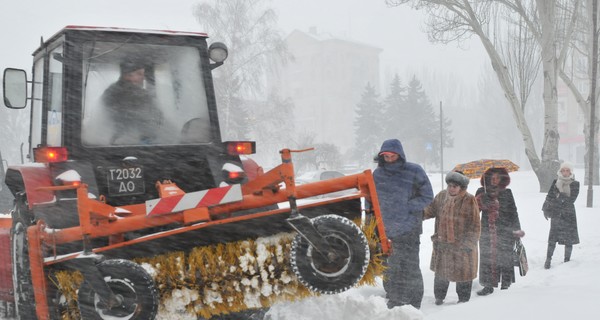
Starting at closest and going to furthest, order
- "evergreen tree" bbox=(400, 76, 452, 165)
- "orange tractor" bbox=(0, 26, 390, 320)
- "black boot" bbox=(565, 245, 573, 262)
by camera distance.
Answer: "orange tractor" bbox=(0, 26, 390, 320) < "black boot" bbox=(565, 245, 573, 262) < "evergreen tree" bbox=(400, 76, 452, 165)

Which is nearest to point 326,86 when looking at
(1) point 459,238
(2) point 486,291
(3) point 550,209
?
(3) point 550,209

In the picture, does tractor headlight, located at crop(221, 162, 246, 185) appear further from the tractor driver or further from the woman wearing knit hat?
the woman wearing knit hat

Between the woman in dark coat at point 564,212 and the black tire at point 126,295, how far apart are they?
242 inches

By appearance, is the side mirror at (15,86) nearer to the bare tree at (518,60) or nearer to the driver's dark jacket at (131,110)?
the driver's dark jacket at (131,110)

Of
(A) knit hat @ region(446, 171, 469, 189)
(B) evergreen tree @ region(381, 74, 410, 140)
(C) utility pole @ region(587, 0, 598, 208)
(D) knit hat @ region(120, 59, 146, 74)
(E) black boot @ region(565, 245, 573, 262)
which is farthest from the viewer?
(B) evergreen tree @ region(381, 74, 410, 140)

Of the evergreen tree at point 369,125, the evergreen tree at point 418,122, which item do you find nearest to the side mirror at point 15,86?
the evergreen tree at point 369,125

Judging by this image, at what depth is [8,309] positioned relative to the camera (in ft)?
14.8

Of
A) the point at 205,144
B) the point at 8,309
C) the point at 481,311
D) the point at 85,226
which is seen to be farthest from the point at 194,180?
the point at 481,311

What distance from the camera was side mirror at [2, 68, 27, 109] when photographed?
4.09m

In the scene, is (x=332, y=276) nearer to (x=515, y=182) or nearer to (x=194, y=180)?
(x=194, y=180)

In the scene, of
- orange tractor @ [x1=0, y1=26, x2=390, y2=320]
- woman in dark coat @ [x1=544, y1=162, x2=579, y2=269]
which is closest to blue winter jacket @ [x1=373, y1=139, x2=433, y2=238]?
orange tractor @ [x1=0, y1=26, x2=390, y2=320]

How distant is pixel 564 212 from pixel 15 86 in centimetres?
672

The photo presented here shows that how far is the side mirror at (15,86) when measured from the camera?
4.09 metres

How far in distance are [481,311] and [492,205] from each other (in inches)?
80.1
